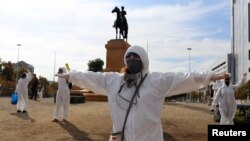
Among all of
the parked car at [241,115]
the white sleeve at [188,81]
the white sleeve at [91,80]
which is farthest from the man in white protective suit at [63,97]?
the white sleeve at [188,81]

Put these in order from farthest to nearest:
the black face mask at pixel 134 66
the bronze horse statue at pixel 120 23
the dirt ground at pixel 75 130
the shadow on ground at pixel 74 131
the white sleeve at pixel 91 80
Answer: the bronze horse statue at pixel 120 23, the dirt ground at pixel 75 130, the shadow on ground at pixel 74 131, the white sleeve at pixel 91 80, the black face mask at pixel 134 66

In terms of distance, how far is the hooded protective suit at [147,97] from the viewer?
4762mm

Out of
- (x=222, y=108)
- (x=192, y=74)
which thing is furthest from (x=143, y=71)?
(x=222, y=108)

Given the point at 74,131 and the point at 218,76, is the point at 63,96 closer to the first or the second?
the point at 74,131

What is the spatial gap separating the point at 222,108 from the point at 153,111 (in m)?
9.86

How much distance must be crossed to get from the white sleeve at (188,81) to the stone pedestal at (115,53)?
2896cm

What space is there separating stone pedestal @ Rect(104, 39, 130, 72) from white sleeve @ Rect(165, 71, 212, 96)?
2896 centimetres

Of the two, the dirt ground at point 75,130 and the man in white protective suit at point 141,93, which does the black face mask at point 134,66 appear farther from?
the dirt ground at point 75,130

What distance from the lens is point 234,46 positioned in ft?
322

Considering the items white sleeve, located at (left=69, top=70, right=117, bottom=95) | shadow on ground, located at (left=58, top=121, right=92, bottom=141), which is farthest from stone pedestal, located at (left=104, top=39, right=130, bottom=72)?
white sleeve, located at (left=69, top=70, right=117, bottom=95)

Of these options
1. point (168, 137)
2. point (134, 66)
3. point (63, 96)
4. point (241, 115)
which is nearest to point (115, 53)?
point (241, 115)

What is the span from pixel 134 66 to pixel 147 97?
0.41 m

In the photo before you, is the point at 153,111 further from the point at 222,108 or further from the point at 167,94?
the point at 222,108

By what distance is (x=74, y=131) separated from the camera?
39.0 ft
